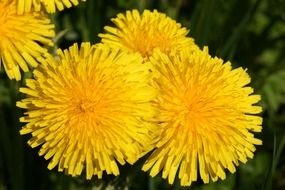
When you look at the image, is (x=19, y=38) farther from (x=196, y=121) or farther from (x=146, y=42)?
(x=196, y=121)

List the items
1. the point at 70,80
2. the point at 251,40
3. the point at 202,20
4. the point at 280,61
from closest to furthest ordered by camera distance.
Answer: the point at 70,80
the point at 202,20
the point at 280,61
the point at 251,40

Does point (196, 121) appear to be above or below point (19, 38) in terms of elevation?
below

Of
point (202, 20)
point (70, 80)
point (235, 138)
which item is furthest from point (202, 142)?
point (202, 20)

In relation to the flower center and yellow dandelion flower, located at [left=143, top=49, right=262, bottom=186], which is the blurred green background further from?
the flower center

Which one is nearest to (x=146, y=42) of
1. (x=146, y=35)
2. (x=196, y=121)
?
(x=146, y=35)

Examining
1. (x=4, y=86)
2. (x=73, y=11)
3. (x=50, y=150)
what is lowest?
(x=50, y=150)

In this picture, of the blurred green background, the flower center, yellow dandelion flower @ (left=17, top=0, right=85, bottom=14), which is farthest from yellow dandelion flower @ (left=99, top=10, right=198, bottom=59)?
the blurred green background

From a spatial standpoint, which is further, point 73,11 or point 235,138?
point 73,11

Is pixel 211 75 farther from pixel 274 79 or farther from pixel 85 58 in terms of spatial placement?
pixel 274 79

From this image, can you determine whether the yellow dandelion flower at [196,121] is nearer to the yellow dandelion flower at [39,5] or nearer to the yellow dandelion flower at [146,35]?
the yellow dandelion flower at [146,35]
